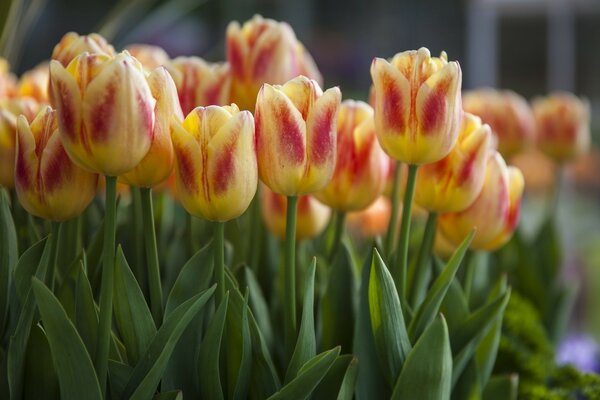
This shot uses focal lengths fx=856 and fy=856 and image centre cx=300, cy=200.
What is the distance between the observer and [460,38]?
332cm

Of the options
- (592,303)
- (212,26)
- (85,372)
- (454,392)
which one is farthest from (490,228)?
(212,26)

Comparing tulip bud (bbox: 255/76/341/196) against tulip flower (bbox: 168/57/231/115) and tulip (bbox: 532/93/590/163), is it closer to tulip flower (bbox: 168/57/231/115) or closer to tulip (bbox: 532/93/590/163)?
tulip flower (bbox: 168/57/231/115)

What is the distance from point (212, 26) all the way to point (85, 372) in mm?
2945

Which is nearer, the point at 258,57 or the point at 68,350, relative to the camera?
the point at 68,350

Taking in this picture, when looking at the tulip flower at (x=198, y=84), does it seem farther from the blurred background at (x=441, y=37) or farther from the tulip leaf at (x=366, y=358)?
the blurred background at (x=441, y=37)

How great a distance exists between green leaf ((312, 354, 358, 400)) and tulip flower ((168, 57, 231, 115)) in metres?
0.16

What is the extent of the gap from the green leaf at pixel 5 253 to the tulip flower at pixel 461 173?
0.67ft

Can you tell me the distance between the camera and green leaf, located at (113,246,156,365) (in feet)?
1.25

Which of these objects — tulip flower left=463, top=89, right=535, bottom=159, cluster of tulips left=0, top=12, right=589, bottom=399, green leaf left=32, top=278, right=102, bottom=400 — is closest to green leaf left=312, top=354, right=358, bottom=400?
cluster of tulips left=0, top=12, right=589, bottom=399

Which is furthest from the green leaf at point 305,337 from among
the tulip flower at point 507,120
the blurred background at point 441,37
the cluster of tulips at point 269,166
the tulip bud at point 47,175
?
the blurred background at point 441,37

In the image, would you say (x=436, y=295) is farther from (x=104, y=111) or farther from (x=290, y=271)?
(x=104, y=111)

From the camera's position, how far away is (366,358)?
1.38 ft

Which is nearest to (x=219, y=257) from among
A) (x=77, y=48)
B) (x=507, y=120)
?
(x=77, y=48)

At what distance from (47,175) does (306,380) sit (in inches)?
5.6
